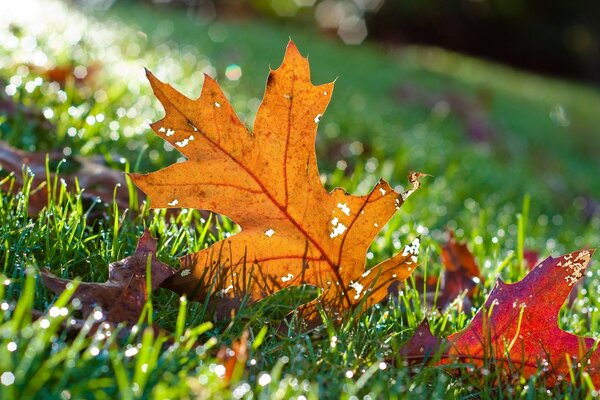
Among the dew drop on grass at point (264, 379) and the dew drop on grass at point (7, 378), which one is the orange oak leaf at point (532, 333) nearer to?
the dew drop on grass at point (264, 379)

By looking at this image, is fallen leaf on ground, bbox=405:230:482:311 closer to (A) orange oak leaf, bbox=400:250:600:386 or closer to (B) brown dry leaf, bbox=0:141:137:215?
(A) orange oak leaf, bbox=400:250:600:386

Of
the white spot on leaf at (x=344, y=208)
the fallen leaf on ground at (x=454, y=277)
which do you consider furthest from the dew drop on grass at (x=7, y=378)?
the fallen leaf on ground at (x=454, y=277)

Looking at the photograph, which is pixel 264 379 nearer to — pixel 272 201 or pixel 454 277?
pixel 272 201

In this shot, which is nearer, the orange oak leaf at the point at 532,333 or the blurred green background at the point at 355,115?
the orange oak leaf at the point at 532,333

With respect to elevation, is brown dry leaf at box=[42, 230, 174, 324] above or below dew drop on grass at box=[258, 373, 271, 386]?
above

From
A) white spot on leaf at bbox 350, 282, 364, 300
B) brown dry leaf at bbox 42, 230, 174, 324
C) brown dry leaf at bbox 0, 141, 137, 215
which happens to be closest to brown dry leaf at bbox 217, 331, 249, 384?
brown dry leaf at bbox 42, 230, 174, 324

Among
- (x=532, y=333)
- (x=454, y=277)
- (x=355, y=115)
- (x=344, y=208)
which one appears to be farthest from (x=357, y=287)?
(x=355, y=115)
